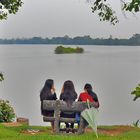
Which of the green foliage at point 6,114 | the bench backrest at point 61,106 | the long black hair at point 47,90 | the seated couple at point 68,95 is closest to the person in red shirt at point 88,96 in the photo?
the seated couple at point 68,95

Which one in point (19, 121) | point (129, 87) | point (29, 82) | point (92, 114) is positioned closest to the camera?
point (92, 114)

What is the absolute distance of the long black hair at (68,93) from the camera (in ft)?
56.5

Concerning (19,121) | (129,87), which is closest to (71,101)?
(19,121)

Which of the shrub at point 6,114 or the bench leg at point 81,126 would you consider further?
the shrub at point 6,114

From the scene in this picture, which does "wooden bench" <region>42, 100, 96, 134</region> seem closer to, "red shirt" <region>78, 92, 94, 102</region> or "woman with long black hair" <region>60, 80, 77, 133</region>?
"woman with long black hair" <region>60, 80, 77, 133</region>

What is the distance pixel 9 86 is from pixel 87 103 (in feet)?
223

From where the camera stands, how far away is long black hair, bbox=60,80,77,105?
1723cm

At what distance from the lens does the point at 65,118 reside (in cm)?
1756

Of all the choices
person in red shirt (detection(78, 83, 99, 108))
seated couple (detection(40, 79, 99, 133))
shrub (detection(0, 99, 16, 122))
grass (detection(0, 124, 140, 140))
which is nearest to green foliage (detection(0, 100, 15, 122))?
shrub (detection(0, 99, 16, 122))

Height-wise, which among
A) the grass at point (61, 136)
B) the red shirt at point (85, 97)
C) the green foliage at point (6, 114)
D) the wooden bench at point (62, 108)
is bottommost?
the green foliage at point (6, 114)

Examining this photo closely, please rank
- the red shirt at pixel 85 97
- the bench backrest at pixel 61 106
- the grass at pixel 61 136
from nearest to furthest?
1. the grass at pixel 61 136
2. the bench backrest at pixel 61 106
3. the red shirt at pixel 85 97

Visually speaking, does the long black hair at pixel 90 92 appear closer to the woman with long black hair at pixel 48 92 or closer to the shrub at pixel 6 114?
the woman with long black hair at pixel 48 92

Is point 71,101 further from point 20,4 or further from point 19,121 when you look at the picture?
point 20,4

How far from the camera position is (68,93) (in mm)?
17359
